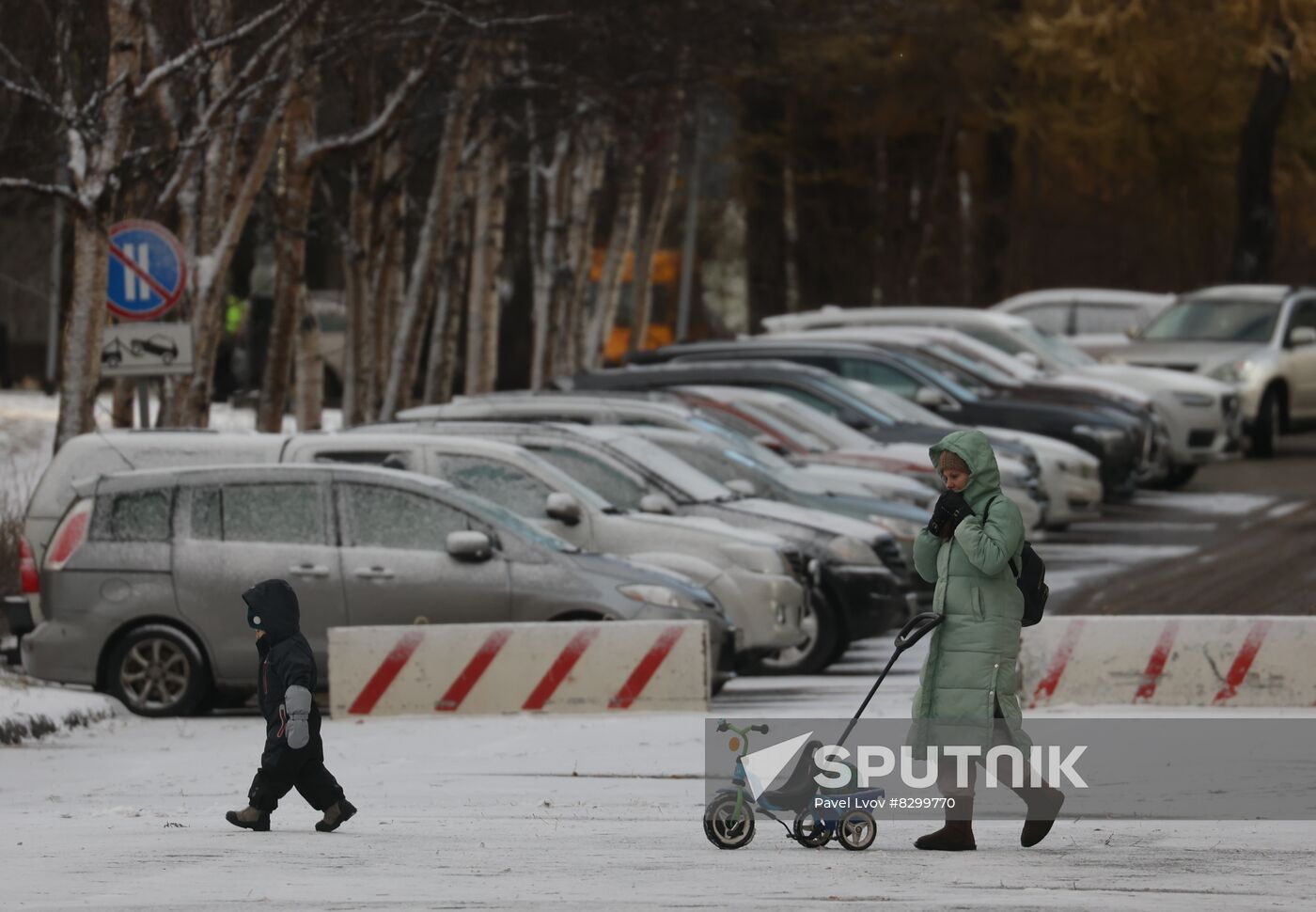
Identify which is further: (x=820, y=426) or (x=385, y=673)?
(x=820, y=426)

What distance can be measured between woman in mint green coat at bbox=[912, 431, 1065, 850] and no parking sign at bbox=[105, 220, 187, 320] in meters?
12.1

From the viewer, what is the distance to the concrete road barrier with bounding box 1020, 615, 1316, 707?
535 inches

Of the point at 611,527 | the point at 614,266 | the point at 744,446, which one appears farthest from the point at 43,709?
the point at 614,266

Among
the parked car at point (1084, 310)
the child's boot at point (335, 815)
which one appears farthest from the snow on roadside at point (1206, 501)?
the child's boot at point (335, 815)

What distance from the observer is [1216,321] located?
32625mm

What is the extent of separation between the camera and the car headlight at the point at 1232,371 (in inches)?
1208

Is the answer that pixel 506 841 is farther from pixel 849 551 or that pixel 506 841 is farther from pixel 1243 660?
pixel 849 551

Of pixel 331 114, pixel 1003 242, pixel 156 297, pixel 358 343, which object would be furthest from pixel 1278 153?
pixel 156 297

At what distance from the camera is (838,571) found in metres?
16.8

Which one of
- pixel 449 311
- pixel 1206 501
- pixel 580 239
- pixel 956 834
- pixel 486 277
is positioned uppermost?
pixel 580 239

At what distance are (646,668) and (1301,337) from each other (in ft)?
62.3

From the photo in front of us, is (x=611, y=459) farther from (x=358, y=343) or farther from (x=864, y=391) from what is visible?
(x=358, y=343)

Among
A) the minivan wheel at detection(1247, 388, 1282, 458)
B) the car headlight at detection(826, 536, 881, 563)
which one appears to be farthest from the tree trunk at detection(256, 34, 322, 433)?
the minivan wheel at detection(1247, 388, 1282, 458)

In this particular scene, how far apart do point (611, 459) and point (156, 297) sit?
4686 millimetres
